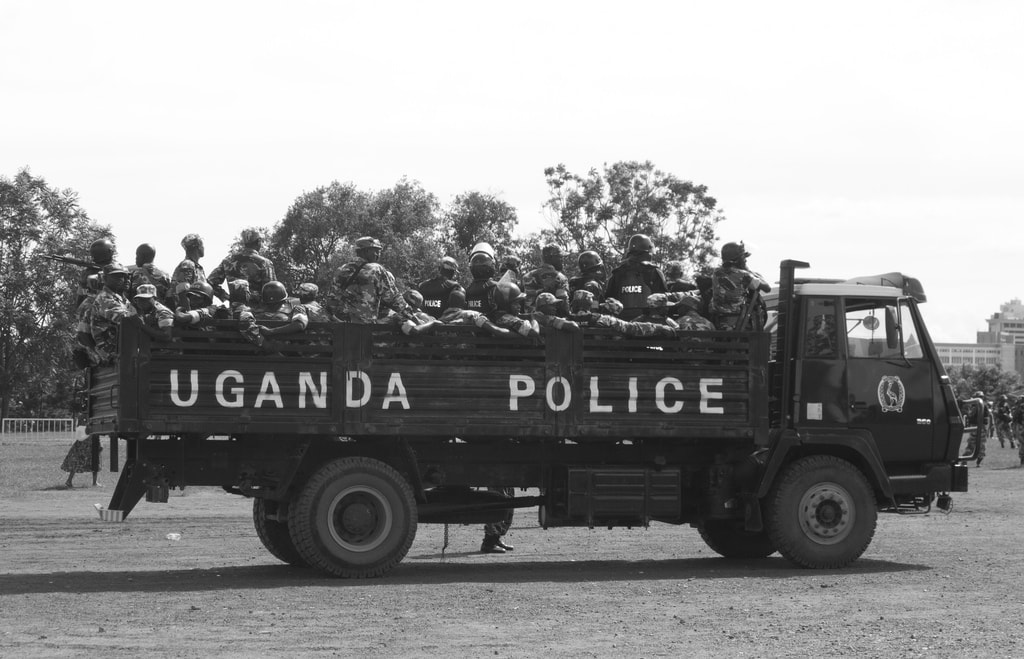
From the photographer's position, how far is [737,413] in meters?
13.4

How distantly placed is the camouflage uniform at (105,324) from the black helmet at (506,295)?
3093 millimetres

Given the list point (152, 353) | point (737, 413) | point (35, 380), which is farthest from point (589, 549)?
point (35, 380)

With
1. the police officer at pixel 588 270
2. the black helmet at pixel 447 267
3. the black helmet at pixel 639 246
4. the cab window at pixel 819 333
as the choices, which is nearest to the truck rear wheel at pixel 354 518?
the black helmet at pixel 447 267

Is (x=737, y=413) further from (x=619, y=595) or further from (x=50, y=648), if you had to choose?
(x=50, y=648)

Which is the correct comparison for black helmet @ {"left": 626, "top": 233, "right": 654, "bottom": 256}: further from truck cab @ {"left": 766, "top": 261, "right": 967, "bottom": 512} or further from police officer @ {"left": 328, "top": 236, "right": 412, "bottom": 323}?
police officer @ {"left": 328, "top": 236, "right": 412, "bottom": 323}

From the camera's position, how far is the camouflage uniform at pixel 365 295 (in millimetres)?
13273

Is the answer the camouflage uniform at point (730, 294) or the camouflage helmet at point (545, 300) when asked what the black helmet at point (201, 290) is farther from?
the camouflage uniform at point (730, 294)

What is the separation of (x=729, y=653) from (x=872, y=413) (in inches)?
218

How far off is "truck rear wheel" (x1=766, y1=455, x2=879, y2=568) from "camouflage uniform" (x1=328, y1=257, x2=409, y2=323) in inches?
151

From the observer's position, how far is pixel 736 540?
15.2 metres

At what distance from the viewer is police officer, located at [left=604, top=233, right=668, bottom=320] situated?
1392 centimetres

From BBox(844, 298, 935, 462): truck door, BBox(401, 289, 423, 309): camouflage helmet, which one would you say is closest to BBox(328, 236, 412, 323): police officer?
BBox(401, 289, 423, 309): camouflage helmet

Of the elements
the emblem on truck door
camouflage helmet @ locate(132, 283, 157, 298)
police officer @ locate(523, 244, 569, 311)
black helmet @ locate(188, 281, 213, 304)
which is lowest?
the emblem on truck door

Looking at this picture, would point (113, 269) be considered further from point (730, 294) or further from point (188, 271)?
point (730, 294)
